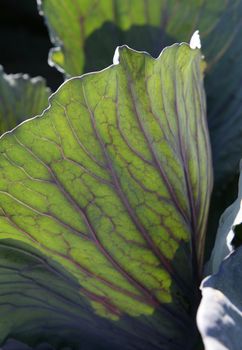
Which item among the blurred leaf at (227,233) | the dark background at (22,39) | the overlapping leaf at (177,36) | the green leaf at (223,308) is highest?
the dark background at (22,39)

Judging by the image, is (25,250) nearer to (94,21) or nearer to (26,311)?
(26,311)

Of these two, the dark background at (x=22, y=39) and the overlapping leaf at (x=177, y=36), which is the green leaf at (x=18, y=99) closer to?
the overlapping leaf at (x=177, y=36)

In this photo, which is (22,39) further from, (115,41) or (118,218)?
(118,218)

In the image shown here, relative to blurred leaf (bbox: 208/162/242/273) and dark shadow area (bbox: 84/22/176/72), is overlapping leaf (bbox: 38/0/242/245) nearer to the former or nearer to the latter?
dark shadow area (bbox: 84/22/176/72)

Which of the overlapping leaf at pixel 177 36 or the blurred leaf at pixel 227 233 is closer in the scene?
the blurred leaf at pixel 227 233

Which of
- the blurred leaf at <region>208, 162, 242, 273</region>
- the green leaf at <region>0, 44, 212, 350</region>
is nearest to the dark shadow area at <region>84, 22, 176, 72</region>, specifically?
the green leaf at <region>0, 44, 212, 350</region>

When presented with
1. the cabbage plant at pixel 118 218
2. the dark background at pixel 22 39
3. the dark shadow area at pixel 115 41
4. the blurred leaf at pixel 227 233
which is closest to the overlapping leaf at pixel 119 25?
the dark shadow area at pixel 115 41

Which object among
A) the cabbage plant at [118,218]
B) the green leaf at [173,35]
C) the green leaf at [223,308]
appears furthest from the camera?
the green leaf at [173,35]
